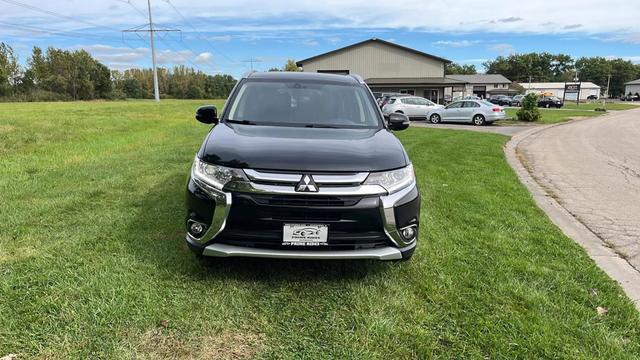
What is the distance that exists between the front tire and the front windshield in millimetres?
20383

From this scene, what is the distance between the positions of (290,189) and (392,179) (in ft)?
2.47

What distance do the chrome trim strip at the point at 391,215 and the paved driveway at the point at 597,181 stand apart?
2.46 m

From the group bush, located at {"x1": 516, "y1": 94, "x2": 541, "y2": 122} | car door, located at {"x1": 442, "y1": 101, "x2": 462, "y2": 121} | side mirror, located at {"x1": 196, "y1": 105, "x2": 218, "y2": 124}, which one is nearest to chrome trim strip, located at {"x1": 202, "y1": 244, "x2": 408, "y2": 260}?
side mirror, located at {"x1": 196, "y1": 105, "x2": 218, "y2": 124}

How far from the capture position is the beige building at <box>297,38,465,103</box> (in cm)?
4844

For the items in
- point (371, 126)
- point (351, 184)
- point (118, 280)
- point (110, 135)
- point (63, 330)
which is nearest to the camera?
point (63, 330)

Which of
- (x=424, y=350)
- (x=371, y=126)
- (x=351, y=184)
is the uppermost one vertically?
(x=371, y=126)

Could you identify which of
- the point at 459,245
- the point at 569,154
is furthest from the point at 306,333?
the point at 569,154

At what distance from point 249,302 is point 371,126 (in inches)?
80.2

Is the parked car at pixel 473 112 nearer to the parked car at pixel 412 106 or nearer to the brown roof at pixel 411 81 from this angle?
the parked car at pixel 412 106

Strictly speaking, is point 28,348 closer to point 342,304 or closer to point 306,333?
point 306,333

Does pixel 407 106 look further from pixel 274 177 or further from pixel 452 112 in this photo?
pixel 274 177

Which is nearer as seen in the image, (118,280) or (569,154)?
(118,280)

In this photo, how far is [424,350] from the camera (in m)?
2.75

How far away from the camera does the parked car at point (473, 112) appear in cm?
2359
